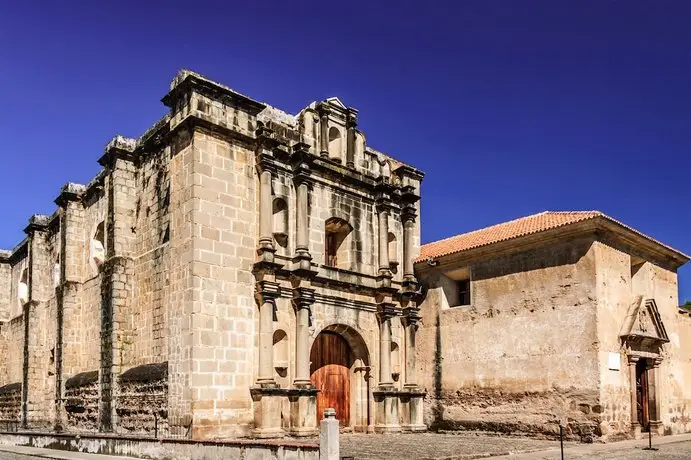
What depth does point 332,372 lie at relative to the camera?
18.4 m

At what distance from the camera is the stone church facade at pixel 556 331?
1661 centimetres

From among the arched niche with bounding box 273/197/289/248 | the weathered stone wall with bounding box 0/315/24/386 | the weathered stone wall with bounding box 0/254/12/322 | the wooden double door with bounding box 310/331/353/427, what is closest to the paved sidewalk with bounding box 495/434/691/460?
the wooden double door with bounding box 310/331/353/427

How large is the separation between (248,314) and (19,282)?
14227 mm

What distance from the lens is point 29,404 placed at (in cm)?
2161


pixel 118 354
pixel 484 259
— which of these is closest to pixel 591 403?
pixel 484 259

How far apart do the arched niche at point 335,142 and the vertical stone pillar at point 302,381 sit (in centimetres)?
435

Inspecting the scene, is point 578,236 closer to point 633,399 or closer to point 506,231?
point 506,231

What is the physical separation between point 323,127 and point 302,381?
6.92m

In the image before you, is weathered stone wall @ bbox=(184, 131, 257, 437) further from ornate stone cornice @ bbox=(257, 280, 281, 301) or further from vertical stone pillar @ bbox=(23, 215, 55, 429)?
vertical stone pillar @ bbox=(23, 215, 55, 429)

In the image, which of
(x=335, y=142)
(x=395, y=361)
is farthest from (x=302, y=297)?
(x=335, y=142)

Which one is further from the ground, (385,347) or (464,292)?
(464,292)

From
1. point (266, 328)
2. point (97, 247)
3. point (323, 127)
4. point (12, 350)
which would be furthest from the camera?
point (12, 350)

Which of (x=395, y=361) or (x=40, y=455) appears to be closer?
(x=40, y=455)

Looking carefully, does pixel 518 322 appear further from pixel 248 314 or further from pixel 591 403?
pixel 248 314
